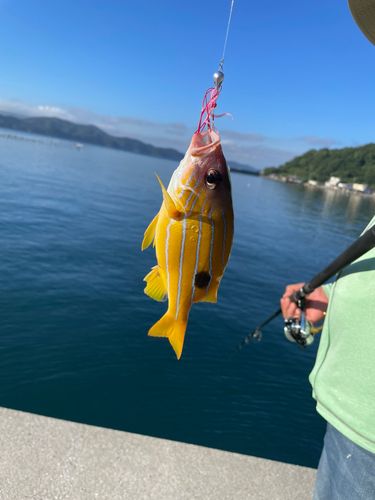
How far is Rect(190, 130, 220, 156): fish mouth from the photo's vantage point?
1.60m

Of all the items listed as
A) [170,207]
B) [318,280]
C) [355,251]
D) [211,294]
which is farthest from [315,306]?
[170,207]

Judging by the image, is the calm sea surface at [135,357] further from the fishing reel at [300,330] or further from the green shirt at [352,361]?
the green shirt at [352,361]

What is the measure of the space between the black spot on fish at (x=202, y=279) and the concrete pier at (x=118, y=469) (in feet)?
7.91

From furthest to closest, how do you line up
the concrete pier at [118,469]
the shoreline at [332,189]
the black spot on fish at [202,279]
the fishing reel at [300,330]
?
the shoreline at [332,189], the fishing reel at [300,330], the concrete pier at [118,469], the black spot on fish at [202,279]

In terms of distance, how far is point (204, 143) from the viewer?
5.44 ft

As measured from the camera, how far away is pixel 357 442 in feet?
6.23

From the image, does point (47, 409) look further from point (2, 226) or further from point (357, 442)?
point (2, 226)

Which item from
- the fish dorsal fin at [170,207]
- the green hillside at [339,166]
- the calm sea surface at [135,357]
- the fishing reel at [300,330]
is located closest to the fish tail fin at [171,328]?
the fish dorsal fin at [170,207]

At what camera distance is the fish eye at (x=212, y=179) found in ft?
5.19

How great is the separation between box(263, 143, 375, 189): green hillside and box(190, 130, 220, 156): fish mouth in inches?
4977

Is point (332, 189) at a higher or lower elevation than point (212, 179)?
lower

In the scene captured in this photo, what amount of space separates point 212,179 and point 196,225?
0.21 meters

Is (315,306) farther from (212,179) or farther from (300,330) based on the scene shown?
(212,179)

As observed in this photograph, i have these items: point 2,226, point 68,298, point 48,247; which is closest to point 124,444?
point 68,298
